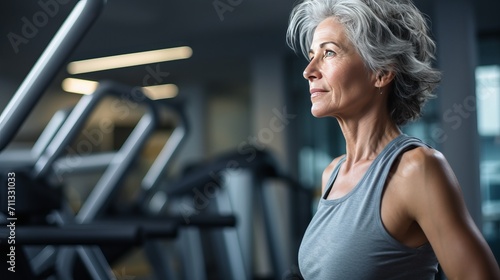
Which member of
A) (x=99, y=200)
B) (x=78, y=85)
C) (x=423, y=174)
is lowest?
(x=99, y=200)

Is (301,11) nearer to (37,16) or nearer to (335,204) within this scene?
(335,204)

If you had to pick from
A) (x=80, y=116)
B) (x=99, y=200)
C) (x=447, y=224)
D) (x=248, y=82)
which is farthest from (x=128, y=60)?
(x=447, y=224)

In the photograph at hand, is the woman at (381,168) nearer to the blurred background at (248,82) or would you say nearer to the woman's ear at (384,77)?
the woman's ear at (384,77)

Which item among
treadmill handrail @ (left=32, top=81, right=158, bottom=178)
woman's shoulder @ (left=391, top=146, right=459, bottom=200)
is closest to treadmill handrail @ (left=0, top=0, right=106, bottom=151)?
woman's shoulder @ (left=391, top=146, right=459, bottom=200)

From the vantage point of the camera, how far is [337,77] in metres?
0.92

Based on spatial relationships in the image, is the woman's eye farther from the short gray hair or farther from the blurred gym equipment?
the blurred gym equipment

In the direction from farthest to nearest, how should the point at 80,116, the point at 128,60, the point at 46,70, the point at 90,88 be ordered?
the point at 90,88 < the point at 128,60 < the point at 80,116 < the point at 46,70

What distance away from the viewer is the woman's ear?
0.92 m

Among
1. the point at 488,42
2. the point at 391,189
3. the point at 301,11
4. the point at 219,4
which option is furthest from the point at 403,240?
the point at 488,42

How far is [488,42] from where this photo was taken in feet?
17.4

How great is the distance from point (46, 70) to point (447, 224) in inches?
37.5

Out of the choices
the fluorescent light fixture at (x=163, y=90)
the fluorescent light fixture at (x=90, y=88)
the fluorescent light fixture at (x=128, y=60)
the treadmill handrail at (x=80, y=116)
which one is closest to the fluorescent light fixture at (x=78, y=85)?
the fluorescent light fixture at (x=90, y=88)

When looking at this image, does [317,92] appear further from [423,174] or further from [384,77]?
[423,174]

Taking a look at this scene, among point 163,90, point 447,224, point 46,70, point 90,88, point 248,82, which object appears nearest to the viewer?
point 447,224
